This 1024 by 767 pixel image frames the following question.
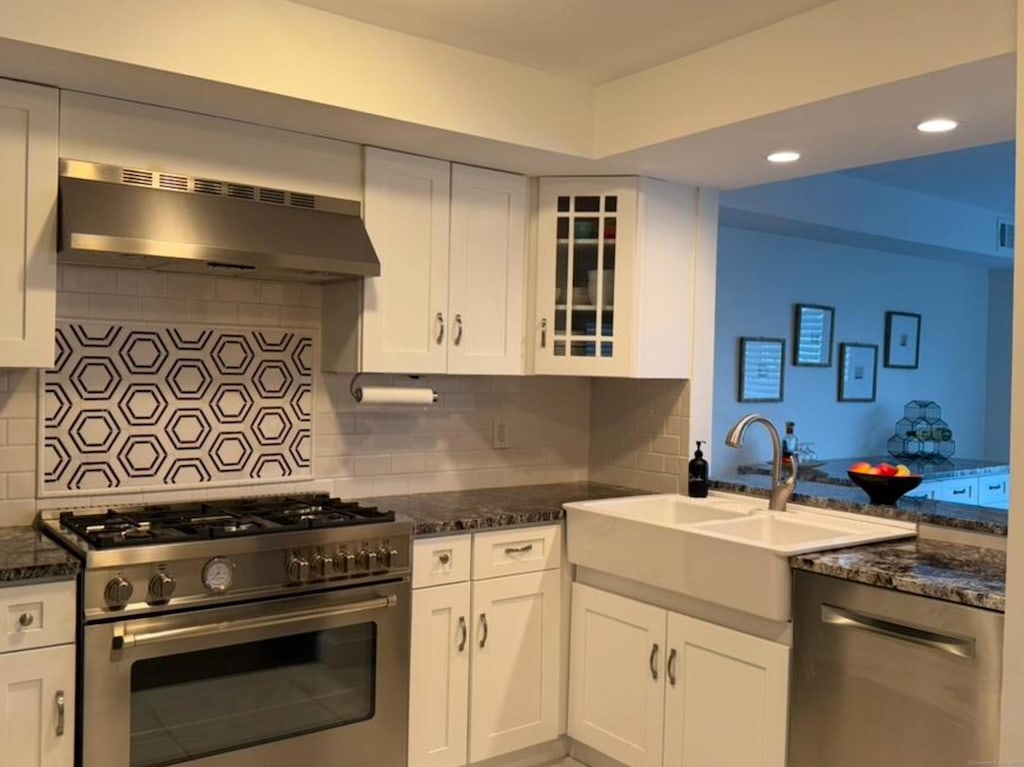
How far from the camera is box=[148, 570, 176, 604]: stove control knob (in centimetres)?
241

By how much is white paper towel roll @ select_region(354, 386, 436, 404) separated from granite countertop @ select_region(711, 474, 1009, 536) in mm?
1201

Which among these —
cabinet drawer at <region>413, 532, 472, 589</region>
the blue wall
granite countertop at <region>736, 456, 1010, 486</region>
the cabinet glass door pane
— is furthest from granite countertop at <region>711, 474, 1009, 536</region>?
the blue wall

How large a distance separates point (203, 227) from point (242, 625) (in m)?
1.14

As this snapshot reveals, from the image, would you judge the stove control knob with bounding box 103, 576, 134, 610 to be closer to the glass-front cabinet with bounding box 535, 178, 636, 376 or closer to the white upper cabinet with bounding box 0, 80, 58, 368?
the white upper cabinet with bounding box 0, 80, 58, 368

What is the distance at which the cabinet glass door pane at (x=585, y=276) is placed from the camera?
11.6 feet

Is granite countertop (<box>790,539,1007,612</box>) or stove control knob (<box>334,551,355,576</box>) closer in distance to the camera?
granite countertop (<box>790,539,1007,612</box>)

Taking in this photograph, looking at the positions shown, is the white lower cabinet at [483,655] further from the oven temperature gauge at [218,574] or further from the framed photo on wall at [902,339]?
the framed photo on wall at [902,339]

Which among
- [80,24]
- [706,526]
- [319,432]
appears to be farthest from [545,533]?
[80,24]

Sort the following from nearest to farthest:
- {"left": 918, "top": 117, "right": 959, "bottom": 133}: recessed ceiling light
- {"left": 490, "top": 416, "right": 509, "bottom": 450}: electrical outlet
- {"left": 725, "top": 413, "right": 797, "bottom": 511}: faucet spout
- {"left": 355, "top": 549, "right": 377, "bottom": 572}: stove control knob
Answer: {"left": 918, "top": 117, "right": 959, "bottom": 133}: recessed ceiling light, {"left": 355, "top": 549, "right": 377, "bottom": 572}: stove control knob, {"left": 725, "top": 413, "right": 797, "bottom": 511}: faucet spout, {"left": 490, "top": 416, "right": 509, "bottom": 450}: electrical outlet

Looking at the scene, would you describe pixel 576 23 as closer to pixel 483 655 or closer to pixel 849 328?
pixel 483 655

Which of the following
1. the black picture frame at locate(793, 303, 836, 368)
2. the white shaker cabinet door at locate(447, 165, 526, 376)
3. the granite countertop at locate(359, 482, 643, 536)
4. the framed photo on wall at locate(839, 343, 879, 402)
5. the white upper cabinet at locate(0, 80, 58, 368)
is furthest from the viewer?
the framed photo on wall at locate(839, 343, 879, 402)

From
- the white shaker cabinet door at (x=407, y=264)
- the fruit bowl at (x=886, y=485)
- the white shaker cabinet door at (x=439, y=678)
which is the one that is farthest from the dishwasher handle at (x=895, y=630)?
the white shaker cabinet door at (x=407, y=264)

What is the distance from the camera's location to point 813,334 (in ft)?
18.1

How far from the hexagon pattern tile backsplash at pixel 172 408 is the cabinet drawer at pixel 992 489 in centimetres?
417
